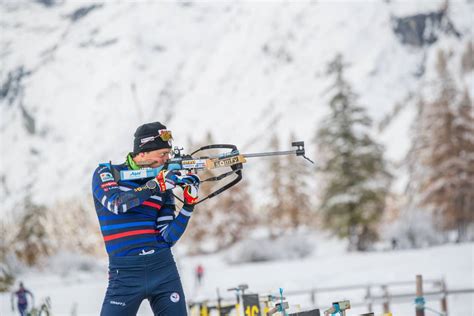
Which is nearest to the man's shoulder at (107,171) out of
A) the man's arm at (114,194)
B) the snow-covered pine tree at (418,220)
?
the man's arm at (114,194)

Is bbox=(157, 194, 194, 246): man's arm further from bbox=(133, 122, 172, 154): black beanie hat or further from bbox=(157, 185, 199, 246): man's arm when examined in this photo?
bbox=(133, 122, 172, 154): black beanie hat

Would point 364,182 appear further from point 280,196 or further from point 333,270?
point 280,196

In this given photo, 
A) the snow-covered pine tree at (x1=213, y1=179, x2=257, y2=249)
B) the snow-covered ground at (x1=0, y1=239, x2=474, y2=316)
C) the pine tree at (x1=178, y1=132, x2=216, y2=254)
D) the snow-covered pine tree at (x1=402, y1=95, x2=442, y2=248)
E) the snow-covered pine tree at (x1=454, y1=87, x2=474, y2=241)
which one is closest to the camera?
the snow-covered ground at (x1=0, y1=239, x2=474, y2=316)

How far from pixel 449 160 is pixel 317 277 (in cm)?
1295

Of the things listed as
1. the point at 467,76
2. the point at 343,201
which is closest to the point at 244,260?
the point at 343,201

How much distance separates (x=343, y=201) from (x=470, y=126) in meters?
8.27

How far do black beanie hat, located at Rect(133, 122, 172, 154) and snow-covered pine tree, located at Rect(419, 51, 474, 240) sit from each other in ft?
108

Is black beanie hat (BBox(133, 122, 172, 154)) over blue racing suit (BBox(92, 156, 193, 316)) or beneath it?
over

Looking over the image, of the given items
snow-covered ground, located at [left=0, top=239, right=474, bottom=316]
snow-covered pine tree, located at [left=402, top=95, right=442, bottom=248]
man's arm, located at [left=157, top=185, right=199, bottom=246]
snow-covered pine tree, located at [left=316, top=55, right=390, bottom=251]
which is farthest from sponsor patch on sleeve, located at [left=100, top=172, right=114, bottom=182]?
snow-covered pine tree, located at [left=402, top=95, right=442, bottom=248]

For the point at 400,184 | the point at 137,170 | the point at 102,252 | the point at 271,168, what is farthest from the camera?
the point at 400,184

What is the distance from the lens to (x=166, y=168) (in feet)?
15.3

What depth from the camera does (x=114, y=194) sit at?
434cm

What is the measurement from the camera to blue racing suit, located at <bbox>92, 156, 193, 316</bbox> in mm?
4340

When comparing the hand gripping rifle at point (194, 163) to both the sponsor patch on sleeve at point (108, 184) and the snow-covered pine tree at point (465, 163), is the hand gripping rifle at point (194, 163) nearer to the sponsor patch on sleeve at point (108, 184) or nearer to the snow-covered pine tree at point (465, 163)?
the sponsor patch on sleeve at point (108, 184)
